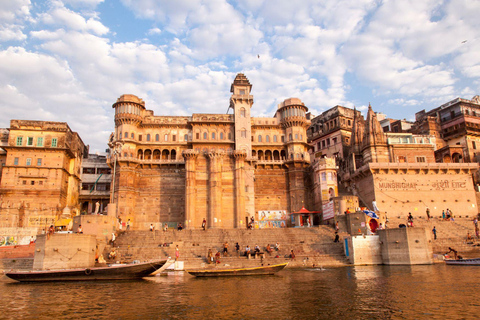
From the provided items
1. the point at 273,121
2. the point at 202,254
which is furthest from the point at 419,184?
the point at 202,254

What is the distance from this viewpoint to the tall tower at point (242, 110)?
5434 cm

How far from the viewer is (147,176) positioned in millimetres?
51906

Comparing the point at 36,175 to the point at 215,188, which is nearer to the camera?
the point at 215,188

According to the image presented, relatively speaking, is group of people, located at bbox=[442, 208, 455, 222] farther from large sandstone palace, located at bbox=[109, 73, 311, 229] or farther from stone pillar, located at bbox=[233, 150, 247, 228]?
stone pillar, located at bbox=[233, 150, 247, 228]

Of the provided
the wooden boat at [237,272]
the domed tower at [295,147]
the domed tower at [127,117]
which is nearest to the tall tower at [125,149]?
the domed tower at [127,117]

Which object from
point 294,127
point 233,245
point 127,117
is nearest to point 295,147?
point 294,127

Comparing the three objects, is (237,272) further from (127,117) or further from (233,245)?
(127,117)

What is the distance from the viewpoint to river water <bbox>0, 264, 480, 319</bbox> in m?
12.9

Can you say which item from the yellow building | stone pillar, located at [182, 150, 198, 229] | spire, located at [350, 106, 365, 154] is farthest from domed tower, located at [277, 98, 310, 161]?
the yellow building

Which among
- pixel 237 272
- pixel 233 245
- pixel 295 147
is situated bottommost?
pixel 237 272

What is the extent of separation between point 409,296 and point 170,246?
20688 millimetres

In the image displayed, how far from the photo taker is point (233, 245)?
109 ft

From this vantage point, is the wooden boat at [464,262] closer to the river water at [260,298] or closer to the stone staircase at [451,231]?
the stone staircase at [451,231]

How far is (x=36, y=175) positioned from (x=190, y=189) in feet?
68.9
